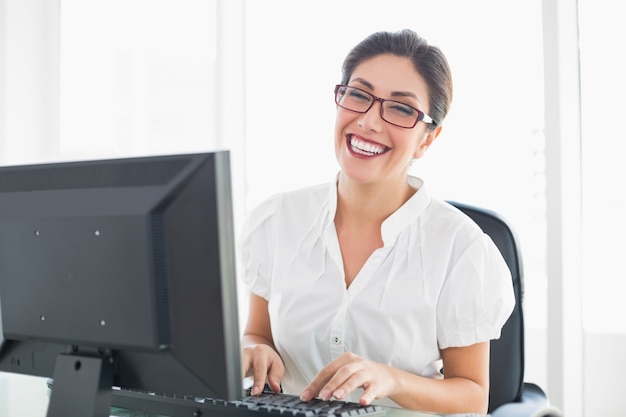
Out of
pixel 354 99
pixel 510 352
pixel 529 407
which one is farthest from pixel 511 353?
pixel 354 99

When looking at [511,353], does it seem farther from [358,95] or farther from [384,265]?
[358,95]

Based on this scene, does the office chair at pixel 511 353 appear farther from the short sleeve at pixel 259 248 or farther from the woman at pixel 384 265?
the short sleeve at pixel 259 248

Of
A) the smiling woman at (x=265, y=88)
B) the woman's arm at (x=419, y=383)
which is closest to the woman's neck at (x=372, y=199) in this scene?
the woman's arm at (x=419, y=383)

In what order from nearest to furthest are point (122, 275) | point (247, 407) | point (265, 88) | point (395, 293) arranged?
1. point (122, 275)
2. point (247, 407)
3. point (395, 293)
4. point (265, 88)

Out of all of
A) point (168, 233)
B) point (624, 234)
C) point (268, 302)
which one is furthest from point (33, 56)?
point (168, 233)

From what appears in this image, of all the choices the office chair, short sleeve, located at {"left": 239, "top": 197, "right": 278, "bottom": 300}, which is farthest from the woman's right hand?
the office chair

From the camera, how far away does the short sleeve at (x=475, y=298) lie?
1653mm

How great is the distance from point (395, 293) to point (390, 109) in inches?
16.9

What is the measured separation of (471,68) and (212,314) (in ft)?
7.22

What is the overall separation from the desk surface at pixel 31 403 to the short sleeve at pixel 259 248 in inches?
22.1

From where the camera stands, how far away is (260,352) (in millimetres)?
1602

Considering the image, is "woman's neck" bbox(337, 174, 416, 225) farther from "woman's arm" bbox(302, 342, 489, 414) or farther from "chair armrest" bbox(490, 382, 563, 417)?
"chair armrest" bbox(490, 382, 563, 417)

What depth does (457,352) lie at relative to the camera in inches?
66.6

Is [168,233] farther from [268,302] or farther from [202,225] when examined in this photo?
[268,302]
